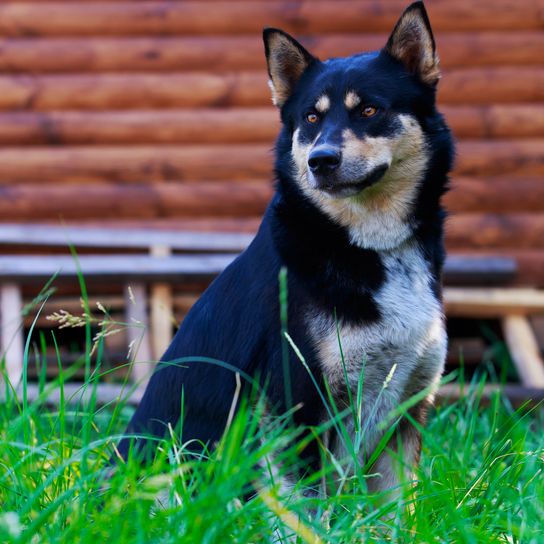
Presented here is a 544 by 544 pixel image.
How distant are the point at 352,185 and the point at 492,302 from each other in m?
3.07

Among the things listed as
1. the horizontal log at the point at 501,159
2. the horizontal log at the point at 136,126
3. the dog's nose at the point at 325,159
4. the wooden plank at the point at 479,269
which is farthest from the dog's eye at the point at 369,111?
the horizontal log at the point at 501,159

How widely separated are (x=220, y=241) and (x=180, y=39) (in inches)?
56.8

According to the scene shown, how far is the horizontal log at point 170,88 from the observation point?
5.83 m

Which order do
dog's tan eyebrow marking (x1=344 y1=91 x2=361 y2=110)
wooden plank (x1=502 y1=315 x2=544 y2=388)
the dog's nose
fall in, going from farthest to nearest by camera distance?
wooden plank (x1=502 y1=315 x2=544 y2=388) < dog's tan eyebrow marking (x1=344 y1=91 x2=361 y2=110) < the dog's nose

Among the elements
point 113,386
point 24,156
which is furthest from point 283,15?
point 113,386

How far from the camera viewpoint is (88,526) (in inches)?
70.1

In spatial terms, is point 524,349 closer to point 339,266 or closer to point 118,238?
point 118,238

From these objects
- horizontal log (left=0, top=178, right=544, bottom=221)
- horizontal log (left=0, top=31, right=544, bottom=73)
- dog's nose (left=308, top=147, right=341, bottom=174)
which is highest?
horizontal log (left=0, top=31, right=544, bottom=73)

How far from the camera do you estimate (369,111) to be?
2730mm

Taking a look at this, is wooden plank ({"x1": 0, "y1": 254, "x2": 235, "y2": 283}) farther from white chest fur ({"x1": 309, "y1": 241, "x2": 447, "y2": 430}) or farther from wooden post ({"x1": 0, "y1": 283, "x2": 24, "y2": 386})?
white chest fur ({"x1": 309, "y1": 241, "x2": 447, "y2": 430})

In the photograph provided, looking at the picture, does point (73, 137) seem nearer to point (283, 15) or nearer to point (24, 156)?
point (24, 156)

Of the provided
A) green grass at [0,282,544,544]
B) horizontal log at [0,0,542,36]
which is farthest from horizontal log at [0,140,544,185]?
green grass at [0,282,544,544]

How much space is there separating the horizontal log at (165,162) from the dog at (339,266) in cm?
286

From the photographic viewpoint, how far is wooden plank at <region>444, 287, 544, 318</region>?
545 cm
